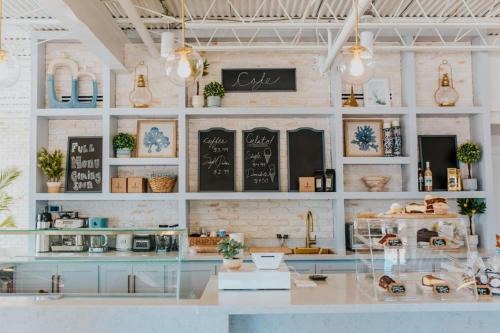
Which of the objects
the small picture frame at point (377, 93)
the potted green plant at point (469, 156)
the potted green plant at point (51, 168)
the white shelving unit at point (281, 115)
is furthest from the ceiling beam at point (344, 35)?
the potted green plant at point (51, 168)

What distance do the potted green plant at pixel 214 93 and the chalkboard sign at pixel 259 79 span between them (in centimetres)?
20

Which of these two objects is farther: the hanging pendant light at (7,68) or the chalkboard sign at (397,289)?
the hanging pendant light at (7,68)

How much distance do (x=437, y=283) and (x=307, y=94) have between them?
3655 millimetres

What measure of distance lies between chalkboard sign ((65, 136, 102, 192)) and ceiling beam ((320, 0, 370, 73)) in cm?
290

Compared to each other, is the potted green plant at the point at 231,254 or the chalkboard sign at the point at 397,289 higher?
the potted green plant at the point at 231,254

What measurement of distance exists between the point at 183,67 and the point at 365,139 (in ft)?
11.2

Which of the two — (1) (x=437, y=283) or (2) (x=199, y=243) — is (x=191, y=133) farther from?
(1) (x=437, y=283)

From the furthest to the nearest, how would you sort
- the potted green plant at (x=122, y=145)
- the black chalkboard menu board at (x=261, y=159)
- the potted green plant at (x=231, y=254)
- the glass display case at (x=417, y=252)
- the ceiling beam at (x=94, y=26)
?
the black chalkboard menu board at (x=261, y=159), the potted green plant at (x=122, y=145), the ceiling beam at (x=94, y=26), the potted green plant at (x=231, y=254), the glass display case at (x=417, y=252)

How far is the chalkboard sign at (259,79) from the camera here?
19.5 ft

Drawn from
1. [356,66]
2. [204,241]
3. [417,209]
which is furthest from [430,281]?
[204,241]

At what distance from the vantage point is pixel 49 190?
559 cm

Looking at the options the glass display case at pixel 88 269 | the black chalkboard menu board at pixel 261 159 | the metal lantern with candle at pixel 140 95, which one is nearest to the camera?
the glass display case at pixel 88 269

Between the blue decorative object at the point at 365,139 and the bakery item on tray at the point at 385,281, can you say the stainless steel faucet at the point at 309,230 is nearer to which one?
the blue decorative object at the point at 365,139

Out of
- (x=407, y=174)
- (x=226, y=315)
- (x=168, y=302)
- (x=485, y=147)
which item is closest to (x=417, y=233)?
(x=226, y=315)
